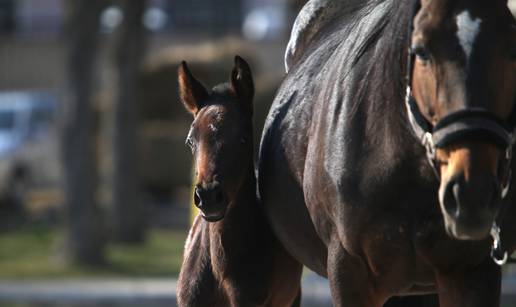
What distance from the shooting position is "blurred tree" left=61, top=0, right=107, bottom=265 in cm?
1906

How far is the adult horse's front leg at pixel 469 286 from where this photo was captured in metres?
4.93

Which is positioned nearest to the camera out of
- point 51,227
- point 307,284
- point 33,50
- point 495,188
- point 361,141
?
point 495,188

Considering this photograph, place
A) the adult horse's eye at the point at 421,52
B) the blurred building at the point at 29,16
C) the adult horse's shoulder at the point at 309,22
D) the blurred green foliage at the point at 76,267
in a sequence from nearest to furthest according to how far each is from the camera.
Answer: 1. the adult horse's eye at the point at 421,52
2. the adult horse's shoulder at the point at 309,22
3. the blurred green foliage at the point at 76,267
4. the blurred building at the point at 29,16

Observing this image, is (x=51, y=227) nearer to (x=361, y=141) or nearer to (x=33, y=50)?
(x=33, y=50)

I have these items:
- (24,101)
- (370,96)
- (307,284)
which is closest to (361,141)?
(370,96)

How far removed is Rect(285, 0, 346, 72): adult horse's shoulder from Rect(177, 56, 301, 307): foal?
538 mm

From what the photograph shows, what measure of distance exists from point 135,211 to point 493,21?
1741 centimetres

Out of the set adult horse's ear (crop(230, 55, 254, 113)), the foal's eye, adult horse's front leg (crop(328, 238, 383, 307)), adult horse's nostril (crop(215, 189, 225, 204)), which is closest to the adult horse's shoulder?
adult horse's ear (crop(230, 55, 254, 113))

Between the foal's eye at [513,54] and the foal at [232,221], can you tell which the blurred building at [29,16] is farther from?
the foal's eye at [513,54]

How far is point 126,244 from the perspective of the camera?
21.8 metres

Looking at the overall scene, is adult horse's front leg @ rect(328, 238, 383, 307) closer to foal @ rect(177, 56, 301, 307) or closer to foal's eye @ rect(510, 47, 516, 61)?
foal @ rect(177, 56, 301, 307)

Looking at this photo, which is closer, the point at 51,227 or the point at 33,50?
the point at 51,227

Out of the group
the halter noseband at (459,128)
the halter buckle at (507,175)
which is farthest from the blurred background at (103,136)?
the halter noseband at (459,128)

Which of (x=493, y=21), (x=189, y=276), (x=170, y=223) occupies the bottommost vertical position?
(x=170, y=223)
